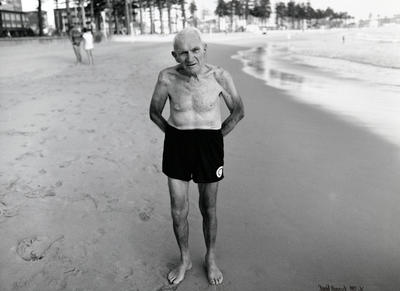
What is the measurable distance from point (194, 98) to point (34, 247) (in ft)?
6.19

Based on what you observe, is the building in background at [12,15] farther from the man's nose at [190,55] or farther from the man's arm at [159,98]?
the man's nose at [190,55]

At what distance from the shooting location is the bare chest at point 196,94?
247 centimetres

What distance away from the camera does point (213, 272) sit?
2840 mm

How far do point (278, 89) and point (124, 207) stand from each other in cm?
835

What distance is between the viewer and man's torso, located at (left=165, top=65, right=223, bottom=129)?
248 cm

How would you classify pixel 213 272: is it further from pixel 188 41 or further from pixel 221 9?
pixel 221 9

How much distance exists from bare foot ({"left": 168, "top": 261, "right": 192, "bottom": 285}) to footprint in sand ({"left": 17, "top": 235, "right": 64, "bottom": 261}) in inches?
41.9

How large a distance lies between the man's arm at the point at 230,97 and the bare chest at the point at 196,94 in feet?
0.17

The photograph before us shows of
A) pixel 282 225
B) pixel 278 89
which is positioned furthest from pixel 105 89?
pixel 282 225

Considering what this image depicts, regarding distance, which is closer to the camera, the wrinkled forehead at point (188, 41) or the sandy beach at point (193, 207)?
the wrinkled forehead at point (188, 41)

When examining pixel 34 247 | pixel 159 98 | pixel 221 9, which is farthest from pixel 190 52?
pixel 221 9

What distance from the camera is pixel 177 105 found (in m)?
2.53

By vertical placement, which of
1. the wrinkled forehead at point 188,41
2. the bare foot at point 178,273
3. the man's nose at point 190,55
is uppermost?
the wrinkled forehead at point 188,41

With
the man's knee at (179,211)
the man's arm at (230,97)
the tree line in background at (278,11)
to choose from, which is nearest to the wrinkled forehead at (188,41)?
the man's arm at (230,97)
